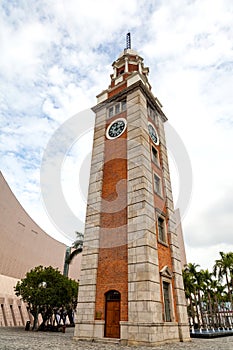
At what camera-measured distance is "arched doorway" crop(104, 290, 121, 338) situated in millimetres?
11786

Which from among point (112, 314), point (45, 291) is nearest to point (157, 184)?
point (112, 314)

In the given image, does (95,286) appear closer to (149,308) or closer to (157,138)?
(149,308)

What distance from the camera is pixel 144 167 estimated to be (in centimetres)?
1509

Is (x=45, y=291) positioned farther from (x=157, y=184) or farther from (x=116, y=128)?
(x=116, y=128)

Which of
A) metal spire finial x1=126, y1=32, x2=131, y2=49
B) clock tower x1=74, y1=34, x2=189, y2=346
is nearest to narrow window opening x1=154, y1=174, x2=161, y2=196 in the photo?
clock tower x1=74, y1=34, x2=189, y2=346

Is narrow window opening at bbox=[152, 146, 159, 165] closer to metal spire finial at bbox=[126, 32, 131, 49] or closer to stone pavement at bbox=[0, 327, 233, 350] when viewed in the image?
stone pavement at bbox=[0, 327, 233, 350]

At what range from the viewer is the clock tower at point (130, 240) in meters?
11.6

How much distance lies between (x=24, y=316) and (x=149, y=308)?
2526 centimetres

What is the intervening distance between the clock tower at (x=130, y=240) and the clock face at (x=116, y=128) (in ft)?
0.26

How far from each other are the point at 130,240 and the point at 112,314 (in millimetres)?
3471

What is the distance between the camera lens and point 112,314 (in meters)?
12.1

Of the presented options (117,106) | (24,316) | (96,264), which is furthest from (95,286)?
(24,316)

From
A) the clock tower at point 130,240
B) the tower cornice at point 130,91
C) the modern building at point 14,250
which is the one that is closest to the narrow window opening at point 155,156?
the clock tower at point 130,240

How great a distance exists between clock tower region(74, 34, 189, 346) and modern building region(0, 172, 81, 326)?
59.9 ft
